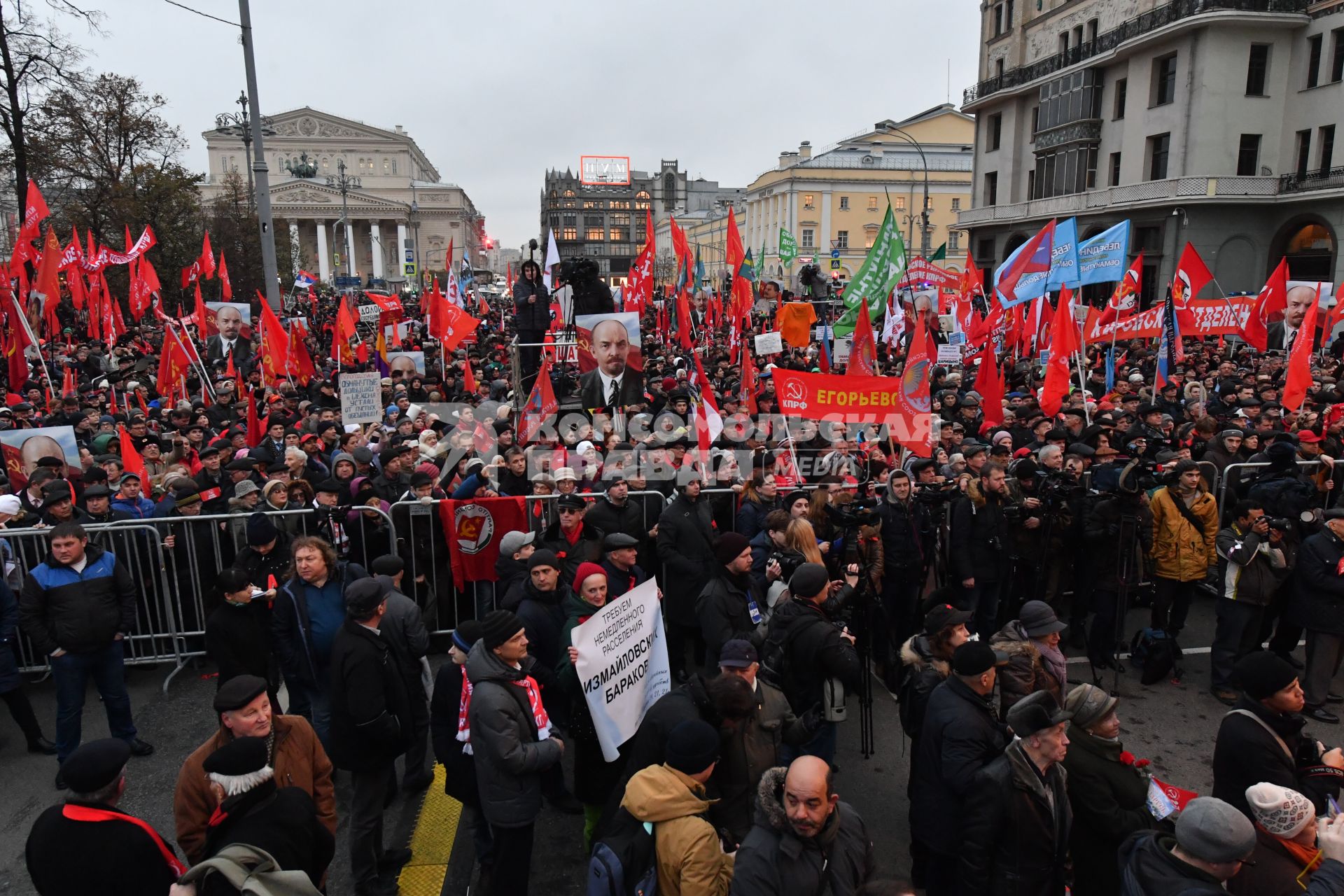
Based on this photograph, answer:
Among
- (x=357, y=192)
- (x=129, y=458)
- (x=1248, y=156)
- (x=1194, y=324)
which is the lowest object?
(x=129, y=458)

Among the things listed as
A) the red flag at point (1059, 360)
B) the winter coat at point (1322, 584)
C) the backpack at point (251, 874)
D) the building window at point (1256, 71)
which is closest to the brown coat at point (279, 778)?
the backpack at point (251, 874)

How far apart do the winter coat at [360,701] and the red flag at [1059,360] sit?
28.0 feet

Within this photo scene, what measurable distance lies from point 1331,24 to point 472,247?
112108 millimetres

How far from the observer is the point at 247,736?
10.3ft

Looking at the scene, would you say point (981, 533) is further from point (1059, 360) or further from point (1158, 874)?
point (1059, 360)

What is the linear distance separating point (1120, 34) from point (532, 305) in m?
39.1

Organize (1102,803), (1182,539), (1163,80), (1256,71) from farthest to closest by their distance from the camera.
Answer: (1163,80)
(1256,71)
(1182,539)
(1102,803)

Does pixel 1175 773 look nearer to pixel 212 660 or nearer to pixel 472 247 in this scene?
pixel 212 660

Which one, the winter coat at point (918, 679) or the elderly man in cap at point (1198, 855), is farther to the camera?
the winter coat at point (918, 679)

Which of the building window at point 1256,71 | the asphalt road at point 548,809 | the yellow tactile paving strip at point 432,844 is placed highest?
the building window at point 1256,71

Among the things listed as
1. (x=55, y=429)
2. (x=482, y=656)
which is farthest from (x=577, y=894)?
(x=55, y=429)

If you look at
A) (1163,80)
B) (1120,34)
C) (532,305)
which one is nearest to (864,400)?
(532,305)

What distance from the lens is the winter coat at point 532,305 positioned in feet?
43.5

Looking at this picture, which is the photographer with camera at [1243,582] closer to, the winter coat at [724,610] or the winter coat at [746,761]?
the winter coat at [724,610]
